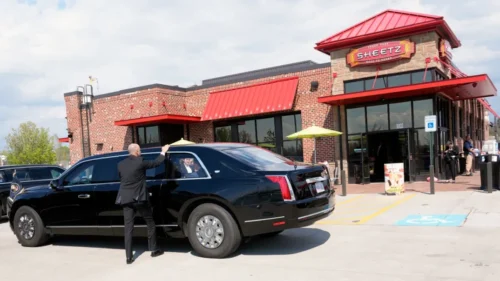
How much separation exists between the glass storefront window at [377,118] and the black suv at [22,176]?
1188cm

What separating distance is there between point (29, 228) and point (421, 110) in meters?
14.2

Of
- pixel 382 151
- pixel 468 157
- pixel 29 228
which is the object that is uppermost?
pixel 382 151

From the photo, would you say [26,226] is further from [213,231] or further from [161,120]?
[161,120]

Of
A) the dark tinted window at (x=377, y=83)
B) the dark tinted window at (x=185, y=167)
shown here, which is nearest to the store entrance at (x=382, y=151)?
the dark tinted window at (x=377, y=83)

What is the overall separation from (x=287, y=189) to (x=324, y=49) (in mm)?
13742

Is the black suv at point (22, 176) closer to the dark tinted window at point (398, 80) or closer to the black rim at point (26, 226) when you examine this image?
the black rim at point (26, 226)

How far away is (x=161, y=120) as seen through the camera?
69.7 feet

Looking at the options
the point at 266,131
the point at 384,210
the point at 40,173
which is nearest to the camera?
the point at 384,210

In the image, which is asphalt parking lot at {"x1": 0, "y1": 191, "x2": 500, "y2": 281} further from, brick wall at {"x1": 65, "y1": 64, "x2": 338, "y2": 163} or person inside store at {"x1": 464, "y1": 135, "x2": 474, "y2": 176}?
brick wall at {"x1": 65, "y1": 64, "x2": 338, "y2": 163}

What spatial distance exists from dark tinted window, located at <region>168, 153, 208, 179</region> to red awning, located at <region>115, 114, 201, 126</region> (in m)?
14.6

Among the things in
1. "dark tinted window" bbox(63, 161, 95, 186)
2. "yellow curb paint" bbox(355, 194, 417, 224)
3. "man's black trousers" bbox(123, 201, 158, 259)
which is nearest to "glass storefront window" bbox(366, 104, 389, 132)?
"yellow curb paint" bbox(355, 194, 417, 224)

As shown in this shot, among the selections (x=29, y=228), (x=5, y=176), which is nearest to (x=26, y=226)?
(x=29, y=228)

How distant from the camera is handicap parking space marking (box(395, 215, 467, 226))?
25.1 feet

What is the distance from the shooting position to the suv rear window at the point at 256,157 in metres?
6.17
